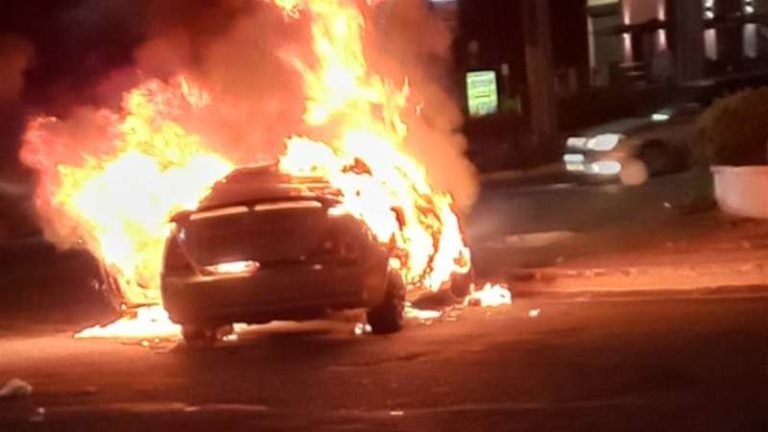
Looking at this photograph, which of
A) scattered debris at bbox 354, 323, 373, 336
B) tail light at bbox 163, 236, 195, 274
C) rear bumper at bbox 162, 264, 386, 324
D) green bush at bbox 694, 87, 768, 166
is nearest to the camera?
rear bumper at bbox 162, 264, 386, 324

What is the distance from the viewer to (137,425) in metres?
12.5

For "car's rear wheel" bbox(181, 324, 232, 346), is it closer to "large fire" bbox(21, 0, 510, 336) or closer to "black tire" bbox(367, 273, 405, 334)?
"black tire" bbox(367, 273, 405, 334)

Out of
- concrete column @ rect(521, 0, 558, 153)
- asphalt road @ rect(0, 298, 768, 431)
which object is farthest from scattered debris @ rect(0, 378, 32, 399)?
concrete column @ rect(521, 0, 558, 153)

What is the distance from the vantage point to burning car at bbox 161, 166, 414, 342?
55.3 ft

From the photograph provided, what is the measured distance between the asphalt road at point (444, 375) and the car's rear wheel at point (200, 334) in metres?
0.12

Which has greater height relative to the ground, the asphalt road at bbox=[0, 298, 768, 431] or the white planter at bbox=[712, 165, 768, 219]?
the white planter at bbox=[712, 165, 768, 219]

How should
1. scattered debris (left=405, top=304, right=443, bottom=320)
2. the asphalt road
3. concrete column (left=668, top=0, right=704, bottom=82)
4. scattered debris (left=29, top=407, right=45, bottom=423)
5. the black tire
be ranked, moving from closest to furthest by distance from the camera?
1. the asphalt road
2. scattered debris (left=29, top=407, right=45, bottom=423)
3. the black tire
4. scattered debris (left=405, top=304, right=443, bottom=320)
5. concrete column (left=668, top=0, right=704, bottom=82)

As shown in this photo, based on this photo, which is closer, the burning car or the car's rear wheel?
the burning car

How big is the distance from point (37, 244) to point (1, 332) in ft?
61.8

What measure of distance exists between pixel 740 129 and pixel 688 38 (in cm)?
4053

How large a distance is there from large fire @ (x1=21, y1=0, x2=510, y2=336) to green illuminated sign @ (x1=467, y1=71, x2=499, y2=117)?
37.8m

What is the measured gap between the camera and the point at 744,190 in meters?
25.2

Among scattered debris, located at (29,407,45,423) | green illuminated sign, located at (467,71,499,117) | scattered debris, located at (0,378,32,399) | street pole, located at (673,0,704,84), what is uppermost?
street pole, located at (673,0,704,84)

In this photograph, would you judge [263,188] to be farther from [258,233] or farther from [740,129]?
[740,129]
